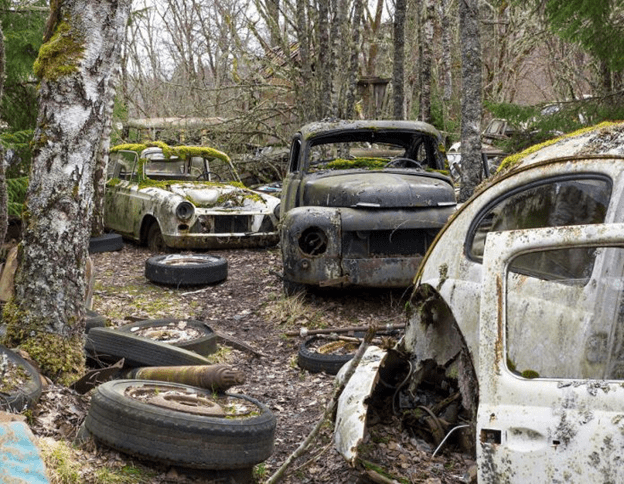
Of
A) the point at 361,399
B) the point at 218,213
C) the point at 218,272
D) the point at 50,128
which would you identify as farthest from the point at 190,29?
the point at 361,399

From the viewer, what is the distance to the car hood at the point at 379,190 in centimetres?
763

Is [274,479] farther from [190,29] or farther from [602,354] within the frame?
[190,29]

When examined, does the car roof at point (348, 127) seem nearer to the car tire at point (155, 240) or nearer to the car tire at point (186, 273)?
the car tire at point (186, 273)

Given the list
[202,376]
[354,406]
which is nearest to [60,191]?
[202,376]

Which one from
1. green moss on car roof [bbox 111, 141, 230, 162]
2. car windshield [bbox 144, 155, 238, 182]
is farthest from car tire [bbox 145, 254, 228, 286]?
green moss on car roof [bbox 111, 141, 230, 162]

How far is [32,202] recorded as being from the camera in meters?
4.97

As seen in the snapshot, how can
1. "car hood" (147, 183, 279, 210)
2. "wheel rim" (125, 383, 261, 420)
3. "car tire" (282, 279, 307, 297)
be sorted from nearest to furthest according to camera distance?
"wheel rim" (125, 383, 261, 420) < "car tire" (282, 279, 307, 297) < "car hood" (147, 183, 279, 210)

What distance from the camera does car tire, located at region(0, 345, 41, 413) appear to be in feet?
13.2

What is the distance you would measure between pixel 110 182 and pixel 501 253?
1123 cm

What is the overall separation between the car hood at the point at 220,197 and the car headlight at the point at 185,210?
0.14 meters

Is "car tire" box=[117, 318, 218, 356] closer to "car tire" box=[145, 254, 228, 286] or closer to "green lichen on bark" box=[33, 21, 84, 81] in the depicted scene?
"green lichen on bark" box=[33, 21, 84, 81]

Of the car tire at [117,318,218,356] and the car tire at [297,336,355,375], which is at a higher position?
the car tire at [117,318,218,356]

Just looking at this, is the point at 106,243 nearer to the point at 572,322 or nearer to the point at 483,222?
the point at 483,222

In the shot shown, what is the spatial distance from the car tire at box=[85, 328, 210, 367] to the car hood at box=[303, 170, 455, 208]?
9.46ft
